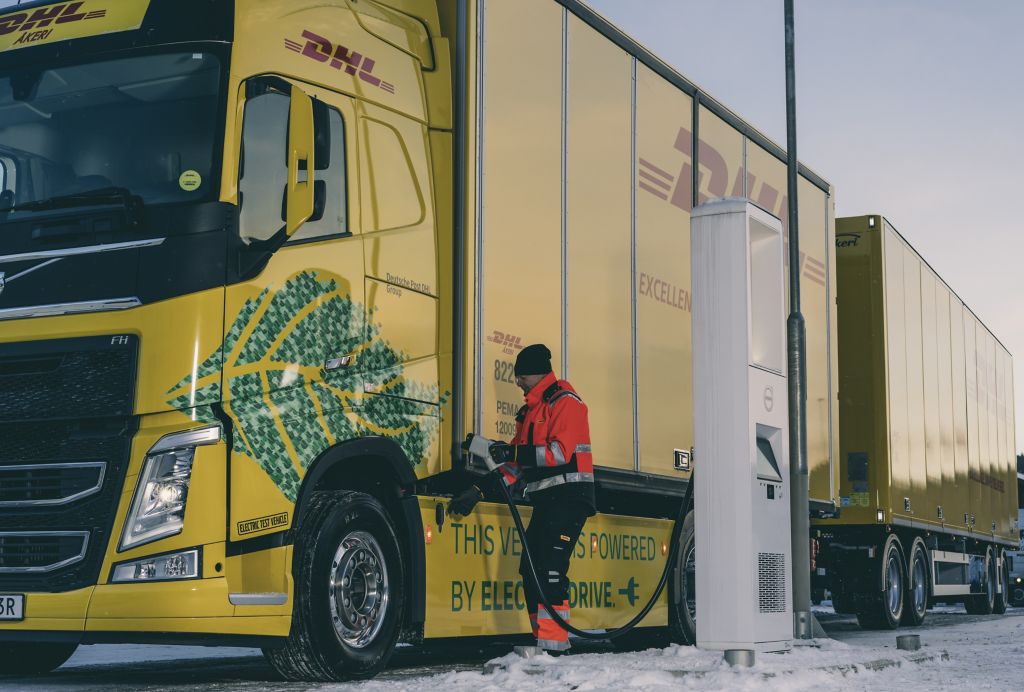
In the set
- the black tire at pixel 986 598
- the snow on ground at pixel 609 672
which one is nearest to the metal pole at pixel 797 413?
the snow on ground at pixel 609 672

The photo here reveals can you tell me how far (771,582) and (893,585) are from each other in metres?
10.0

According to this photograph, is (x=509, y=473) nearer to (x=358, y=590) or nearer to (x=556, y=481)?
(x=556, y=481)

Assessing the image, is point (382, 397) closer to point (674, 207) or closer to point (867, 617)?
point (674, 207)

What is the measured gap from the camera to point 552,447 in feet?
29.4

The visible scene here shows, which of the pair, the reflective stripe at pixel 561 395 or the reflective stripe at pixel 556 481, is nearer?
the reflective stripe at pixel 561 395

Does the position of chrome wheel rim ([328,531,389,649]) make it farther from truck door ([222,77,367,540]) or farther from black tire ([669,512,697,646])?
black tire ([669,512,697,646])

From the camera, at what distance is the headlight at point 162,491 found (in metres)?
6.89

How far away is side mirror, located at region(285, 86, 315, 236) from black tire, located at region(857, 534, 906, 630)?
11.7 meters

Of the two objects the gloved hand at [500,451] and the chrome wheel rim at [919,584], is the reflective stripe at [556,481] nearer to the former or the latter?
the gloved hand at [500,451]

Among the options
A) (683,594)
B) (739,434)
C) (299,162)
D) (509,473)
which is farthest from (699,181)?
(299,162)

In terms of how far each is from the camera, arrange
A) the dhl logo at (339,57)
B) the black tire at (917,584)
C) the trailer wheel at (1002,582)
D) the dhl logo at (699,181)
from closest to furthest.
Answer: the dhl logo at (339,57) → the dhl logo at (699,181) → the black tire at (917,584) → the trailer wheel at (1002,582)

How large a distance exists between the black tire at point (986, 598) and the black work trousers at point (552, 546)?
15.5m

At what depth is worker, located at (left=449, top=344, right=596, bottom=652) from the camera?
8.96m

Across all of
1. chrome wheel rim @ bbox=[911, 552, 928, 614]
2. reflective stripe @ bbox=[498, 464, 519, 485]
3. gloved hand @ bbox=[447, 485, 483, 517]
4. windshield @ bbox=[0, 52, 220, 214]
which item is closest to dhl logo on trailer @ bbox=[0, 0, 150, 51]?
windshield @ bbox=[0, 52, 220, 214]
